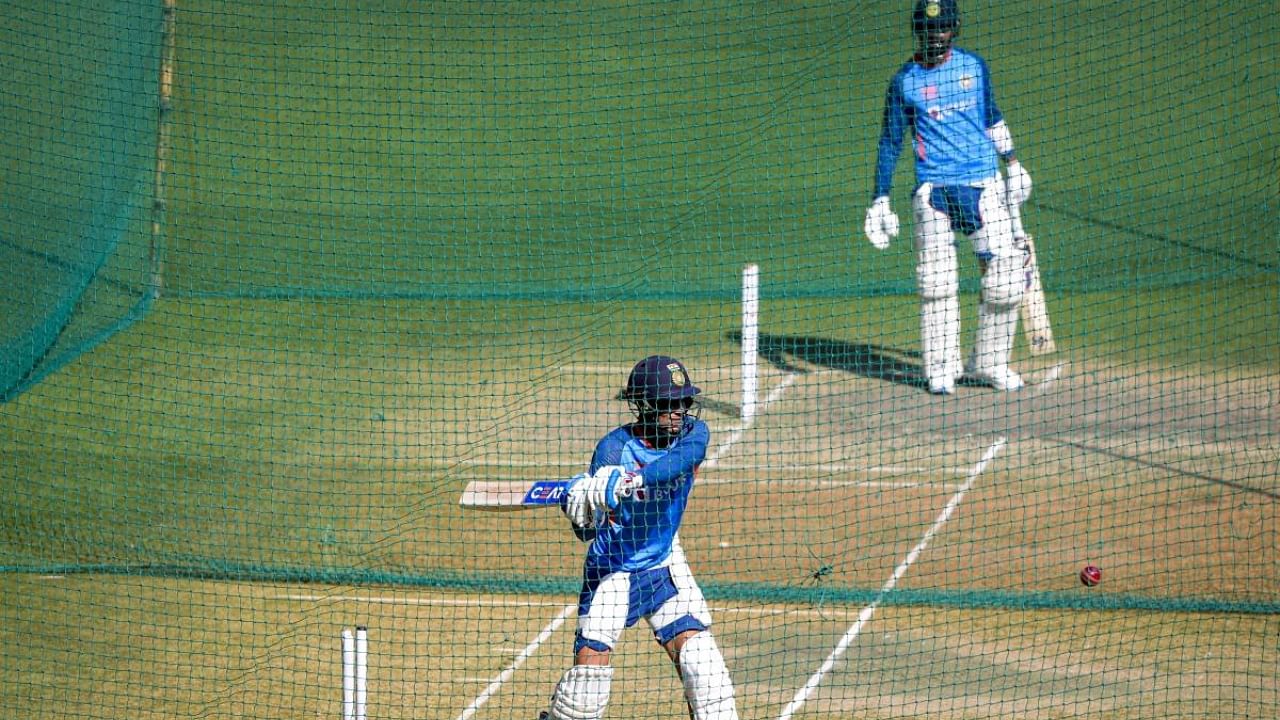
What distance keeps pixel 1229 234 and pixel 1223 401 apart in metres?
3.35

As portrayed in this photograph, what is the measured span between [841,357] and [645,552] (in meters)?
6.82

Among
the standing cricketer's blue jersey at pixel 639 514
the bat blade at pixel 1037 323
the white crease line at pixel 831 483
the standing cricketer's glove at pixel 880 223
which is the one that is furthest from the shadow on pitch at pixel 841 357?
the standing cricketer's blue jersey at pixel 639 514

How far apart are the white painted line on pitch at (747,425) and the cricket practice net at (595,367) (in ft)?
0.20

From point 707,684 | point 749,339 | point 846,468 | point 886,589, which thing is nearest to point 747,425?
point 749,339

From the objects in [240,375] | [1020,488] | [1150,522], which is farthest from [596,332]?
[1150,522]

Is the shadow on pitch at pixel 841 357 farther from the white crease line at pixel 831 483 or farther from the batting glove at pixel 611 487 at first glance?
the batting glove at pixel 611 487

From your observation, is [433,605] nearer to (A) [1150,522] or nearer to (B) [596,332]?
(A) [1150,522]

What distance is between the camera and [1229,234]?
1398 cm

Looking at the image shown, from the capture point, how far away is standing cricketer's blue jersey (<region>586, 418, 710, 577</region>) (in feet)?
19.2

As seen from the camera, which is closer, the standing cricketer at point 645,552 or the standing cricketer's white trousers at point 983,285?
the standing cricketer at point 645,552

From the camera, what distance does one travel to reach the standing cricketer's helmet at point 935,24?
10.6 metres

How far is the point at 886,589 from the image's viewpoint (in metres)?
8.12

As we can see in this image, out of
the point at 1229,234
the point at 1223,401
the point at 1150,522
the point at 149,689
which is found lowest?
the point at 149,689

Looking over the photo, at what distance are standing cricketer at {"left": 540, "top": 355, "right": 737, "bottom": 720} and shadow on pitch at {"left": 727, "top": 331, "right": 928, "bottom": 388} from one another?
592 cm
